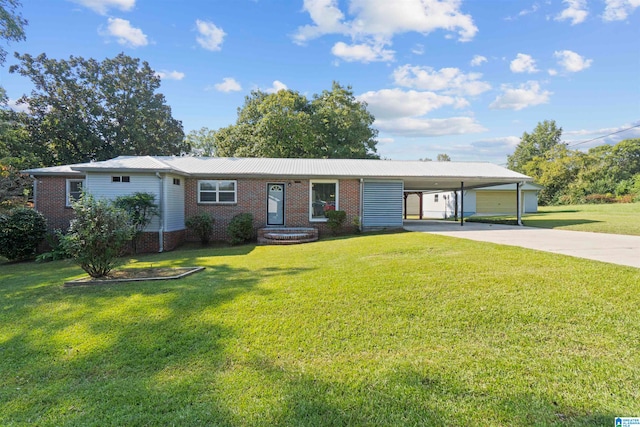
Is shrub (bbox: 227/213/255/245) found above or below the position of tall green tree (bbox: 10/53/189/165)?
below

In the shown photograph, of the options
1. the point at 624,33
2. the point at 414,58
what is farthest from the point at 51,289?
the point at 624,33

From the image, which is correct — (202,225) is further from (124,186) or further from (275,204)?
(275,204)

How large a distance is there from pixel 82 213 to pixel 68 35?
1058 centimetres

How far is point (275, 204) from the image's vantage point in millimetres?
13273

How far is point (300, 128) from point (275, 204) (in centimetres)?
1183

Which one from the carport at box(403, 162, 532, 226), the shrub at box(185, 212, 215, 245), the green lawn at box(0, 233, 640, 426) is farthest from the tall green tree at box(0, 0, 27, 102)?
the carport at box(403, 162, 532, 226)

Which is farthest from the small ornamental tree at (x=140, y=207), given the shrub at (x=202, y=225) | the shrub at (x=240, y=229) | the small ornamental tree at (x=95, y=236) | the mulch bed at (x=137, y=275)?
the small ornamental tree at (x=95, y=236)

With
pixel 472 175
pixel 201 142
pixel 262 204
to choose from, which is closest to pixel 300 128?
pixel 262 204

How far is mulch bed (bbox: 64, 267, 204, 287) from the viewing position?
5875 millimetres

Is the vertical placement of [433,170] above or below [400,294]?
above

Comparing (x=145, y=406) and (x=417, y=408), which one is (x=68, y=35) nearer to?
(x=145, y=406)

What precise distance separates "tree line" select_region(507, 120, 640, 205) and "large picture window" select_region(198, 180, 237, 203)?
33.2 m

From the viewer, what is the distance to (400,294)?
427 centimetres

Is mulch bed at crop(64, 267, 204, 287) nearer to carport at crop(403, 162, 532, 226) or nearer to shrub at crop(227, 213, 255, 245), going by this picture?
shrub at crop(227, 213, 255, 245)
